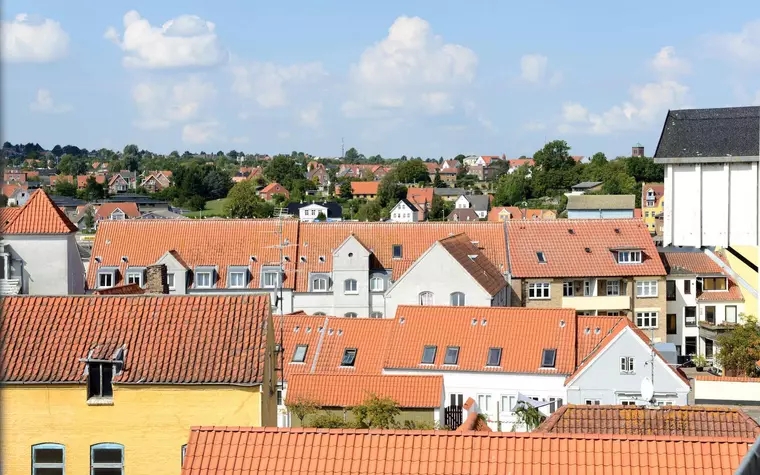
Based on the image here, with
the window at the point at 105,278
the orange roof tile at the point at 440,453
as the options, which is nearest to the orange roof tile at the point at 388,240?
the window at the point at 105,278

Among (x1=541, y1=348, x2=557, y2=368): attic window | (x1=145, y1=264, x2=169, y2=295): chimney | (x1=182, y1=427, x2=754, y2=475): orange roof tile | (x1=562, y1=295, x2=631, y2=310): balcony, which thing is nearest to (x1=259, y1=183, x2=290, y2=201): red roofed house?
(x1=562, y1=295, x2=631, y2=310): balcony

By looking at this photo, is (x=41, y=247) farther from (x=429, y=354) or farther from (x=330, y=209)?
(x=330, y=209)

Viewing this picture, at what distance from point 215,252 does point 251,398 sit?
2792 cm

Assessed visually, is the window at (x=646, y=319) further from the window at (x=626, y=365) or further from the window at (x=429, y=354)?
the window at (x=626, y=365)

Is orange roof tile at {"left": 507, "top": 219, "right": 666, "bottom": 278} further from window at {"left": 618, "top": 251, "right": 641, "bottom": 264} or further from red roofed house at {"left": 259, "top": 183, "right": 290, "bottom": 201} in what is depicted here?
red roofed house at {"left": 259, "top": 183, "right": 290, "bottom": 201}

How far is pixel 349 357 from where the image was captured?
31.3 metres

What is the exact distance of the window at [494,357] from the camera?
3046 cm

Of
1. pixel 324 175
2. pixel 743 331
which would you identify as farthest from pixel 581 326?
pixel 324 175

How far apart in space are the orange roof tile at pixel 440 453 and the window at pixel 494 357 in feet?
55.0

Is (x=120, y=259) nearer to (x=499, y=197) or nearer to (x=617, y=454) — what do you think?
(x=617, y=454)

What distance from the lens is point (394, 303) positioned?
4078 cm

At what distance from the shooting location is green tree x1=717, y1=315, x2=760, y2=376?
1387 inches

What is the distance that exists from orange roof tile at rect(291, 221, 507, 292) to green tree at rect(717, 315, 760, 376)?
32.5 ft

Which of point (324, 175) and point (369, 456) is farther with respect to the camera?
point (324, 175)
